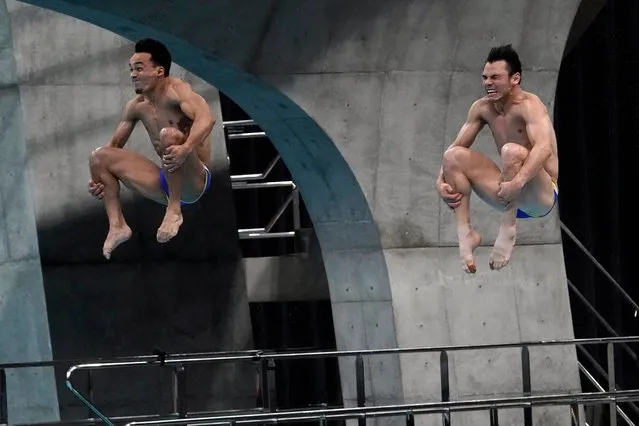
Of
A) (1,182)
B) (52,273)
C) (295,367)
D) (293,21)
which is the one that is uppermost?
(293,21)

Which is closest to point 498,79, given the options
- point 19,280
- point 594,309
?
point 594,309

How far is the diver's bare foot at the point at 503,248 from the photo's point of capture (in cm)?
1105

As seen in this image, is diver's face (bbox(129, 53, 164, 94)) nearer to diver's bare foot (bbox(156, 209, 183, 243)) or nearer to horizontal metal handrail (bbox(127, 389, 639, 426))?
diver's bare foot (bbox(156, 209, 183, 243))

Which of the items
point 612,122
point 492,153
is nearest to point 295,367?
point 612,122

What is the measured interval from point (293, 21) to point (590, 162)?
10020 mm

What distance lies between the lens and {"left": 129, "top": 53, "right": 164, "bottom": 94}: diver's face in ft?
36.5

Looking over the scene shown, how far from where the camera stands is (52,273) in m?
18.4

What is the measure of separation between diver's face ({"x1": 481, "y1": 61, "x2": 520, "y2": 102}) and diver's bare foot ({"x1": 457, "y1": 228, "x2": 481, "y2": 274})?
3.38 feet

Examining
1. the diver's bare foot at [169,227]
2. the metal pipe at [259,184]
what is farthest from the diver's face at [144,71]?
the metal pipe at [259,184]

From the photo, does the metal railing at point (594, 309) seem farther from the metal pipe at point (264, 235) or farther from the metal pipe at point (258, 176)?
the metal pipe at point (258, 176)

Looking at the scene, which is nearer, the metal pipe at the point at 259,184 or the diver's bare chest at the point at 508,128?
the diver's bare chest at the point at 508,128

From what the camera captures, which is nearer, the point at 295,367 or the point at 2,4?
the point at 2,4

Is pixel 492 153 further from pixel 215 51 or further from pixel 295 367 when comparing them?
pixel 295 367

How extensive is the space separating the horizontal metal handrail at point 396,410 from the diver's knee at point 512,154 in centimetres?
167
